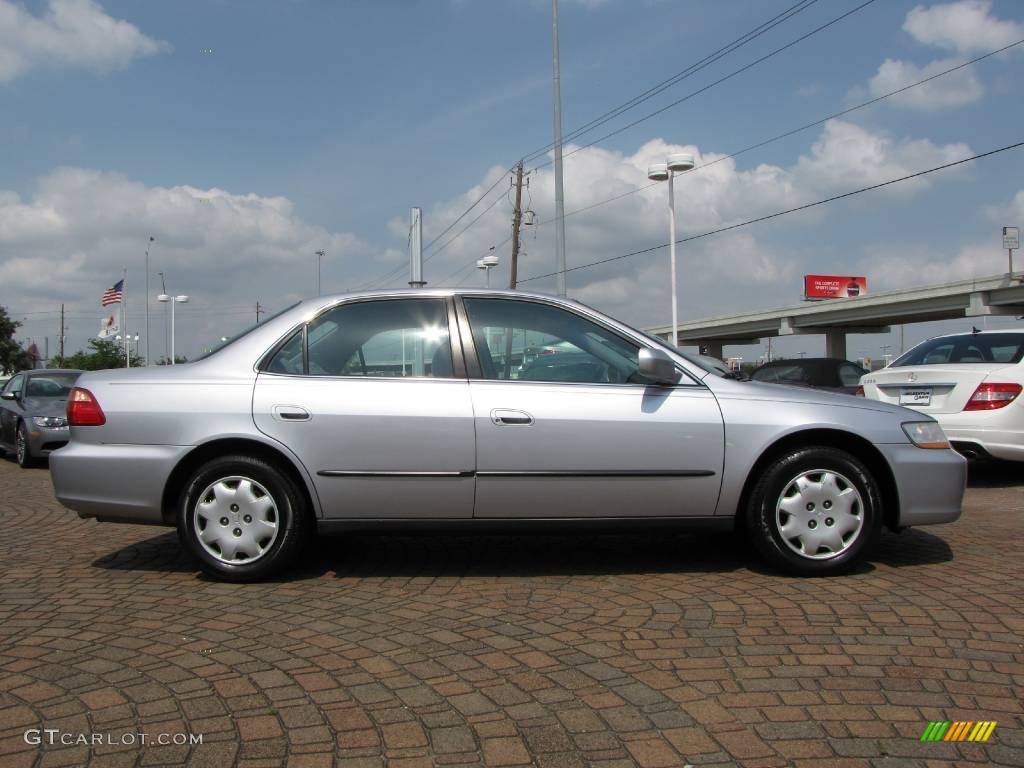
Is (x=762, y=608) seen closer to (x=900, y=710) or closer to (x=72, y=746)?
(x=900, y=710)

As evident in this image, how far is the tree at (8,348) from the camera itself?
56281 millimetres

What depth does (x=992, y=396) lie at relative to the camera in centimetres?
797

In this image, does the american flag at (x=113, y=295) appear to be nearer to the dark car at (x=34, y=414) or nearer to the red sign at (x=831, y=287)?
the dark car at (x=34, y=414)

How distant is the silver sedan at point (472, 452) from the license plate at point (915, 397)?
3.83m

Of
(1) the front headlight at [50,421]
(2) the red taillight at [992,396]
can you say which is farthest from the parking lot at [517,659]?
(1) the front headlight at [50,421]

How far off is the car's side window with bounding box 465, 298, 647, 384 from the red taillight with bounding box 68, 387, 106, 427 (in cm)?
208

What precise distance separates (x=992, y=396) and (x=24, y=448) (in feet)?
38.0

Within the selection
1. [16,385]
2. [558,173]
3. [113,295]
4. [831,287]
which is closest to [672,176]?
[558,173]

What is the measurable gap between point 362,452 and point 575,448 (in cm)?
112

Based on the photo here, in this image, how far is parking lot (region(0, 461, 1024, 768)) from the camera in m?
2.74

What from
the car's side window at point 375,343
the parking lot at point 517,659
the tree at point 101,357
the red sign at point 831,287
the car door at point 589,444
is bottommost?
the parking lot at point 517,659

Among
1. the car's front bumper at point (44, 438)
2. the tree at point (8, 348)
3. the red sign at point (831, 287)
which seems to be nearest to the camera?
the car's front bumper at point (44, 438)

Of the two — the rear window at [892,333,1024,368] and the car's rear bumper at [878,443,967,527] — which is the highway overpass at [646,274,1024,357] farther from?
the car's rear bumper at [878,443,967,527]

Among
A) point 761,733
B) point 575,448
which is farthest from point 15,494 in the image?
point 761,733
